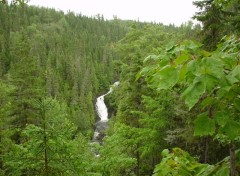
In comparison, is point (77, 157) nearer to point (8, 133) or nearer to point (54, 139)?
point (54, 139)

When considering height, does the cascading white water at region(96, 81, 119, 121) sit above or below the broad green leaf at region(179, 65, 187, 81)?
below

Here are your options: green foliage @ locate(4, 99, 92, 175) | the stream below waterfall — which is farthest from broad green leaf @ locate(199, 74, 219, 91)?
the stream below waterfall

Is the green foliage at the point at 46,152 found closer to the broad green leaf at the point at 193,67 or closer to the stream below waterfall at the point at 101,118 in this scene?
the broad green leaf at the point at 193,67

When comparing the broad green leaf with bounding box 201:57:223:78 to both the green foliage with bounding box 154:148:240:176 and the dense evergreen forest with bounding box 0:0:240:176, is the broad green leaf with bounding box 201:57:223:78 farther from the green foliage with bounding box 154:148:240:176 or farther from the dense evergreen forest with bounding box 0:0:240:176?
the green foliage with bounding box 154:148:240:176

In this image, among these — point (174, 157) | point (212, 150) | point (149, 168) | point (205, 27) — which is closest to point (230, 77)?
point (174, 157)

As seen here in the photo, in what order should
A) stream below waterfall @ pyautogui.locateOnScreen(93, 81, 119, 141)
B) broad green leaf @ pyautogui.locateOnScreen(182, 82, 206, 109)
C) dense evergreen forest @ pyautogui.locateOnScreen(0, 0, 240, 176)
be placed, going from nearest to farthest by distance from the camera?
1. broad green leaf @ pyautogui.locateOnScreen(182, 82, 206, 109)
2. dense evergreen forest @ pyautogui.locateOnScreen(0, 0, 240, 176)
3. stream below waterfall @ pyautogui.locateOnScreen(93, 81, 119, 141)

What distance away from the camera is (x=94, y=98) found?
84.8 metres

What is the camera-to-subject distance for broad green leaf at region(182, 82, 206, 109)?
1420 mm

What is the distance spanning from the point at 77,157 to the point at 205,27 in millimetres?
10389

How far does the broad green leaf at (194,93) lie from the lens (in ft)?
4.66

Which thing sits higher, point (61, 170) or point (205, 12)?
point (205, 12)

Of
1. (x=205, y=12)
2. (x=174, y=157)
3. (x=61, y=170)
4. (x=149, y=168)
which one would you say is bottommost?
(x=149, y=168)

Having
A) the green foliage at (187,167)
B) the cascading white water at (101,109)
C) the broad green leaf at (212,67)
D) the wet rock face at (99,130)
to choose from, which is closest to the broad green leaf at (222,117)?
the broad green leaf at (212,67)

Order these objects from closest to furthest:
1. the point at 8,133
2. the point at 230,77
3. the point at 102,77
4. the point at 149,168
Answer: the point at 230,77
the point at 8,133
the point at 149,168
the point at 102,77
